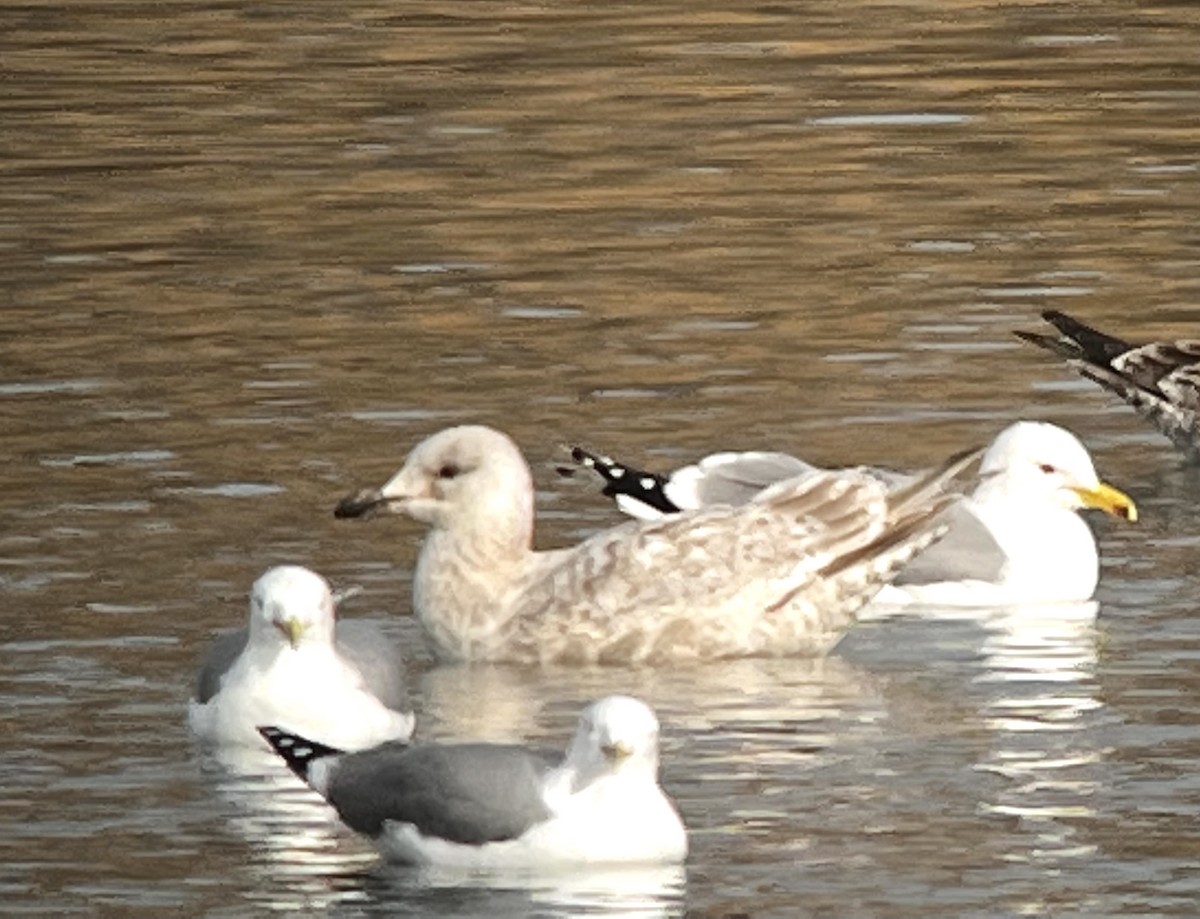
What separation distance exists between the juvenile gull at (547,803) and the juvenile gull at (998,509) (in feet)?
11.0

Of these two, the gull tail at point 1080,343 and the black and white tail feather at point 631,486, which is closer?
the black and white tail feather at point 631,486

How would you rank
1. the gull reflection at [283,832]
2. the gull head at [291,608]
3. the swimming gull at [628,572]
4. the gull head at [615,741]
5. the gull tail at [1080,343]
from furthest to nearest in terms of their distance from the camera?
the gull tail at [1080,343]
the swimming gull at [628,572]
the gull head at [291,608]
the gull reflection at [283,832]
the gull head at [615,741]

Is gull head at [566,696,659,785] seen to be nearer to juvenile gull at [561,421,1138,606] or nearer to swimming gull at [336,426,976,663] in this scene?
swimming gull at [336,426,976,663]

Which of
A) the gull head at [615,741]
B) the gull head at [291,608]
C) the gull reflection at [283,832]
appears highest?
the gull head at [291,608]

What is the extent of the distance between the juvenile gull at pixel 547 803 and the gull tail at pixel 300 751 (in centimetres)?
38

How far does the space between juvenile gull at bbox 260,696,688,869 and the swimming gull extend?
2605 millimetres

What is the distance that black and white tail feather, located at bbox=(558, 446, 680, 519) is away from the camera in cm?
1440

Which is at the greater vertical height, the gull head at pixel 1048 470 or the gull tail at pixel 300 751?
the gull head at pixel 1048 470

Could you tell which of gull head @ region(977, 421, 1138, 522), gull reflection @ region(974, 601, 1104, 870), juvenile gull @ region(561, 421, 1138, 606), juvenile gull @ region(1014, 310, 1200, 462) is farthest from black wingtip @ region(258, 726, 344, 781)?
juvenile gull @ region(1014, 310, 1200, 462)

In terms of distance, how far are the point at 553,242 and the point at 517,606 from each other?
7070 millimetres

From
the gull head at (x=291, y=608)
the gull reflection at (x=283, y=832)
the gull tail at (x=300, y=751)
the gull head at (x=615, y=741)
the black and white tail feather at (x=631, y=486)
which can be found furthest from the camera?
the black and white tail feather at (x=631, y=486)

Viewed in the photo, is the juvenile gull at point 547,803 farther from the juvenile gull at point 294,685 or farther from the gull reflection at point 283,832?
the juvenile gull at point 294,685

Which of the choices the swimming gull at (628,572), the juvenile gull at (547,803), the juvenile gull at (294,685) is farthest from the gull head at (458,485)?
the juvenile gull at (547,803)

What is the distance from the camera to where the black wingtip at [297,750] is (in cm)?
1121
